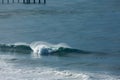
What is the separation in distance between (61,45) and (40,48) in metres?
2.27

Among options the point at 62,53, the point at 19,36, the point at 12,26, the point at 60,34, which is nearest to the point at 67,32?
the point at 60,34

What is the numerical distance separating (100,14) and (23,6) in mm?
17836

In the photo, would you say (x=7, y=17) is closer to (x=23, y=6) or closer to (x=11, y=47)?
(x=23, y=6)

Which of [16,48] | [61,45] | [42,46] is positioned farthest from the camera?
[61,45]

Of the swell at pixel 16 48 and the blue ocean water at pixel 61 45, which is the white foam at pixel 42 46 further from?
the swell at pixel 16 48

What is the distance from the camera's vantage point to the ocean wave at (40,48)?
3057cm

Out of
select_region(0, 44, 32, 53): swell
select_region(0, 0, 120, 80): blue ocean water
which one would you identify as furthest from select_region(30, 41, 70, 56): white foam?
select_region(0, 44, 32, 53): swell

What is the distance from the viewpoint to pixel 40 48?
31578 mm

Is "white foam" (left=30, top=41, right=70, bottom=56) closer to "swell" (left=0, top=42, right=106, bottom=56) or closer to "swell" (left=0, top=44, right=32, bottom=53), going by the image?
"swell" (left=0, top=42, right=106, bottom=56)

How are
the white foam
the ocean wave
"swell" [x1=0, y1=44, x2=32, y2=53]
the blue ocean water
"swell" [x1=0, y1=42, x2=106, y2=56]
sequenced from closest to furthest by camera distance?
the blue ocean water < "swell" [x1=0, y1=42, x2=106, y2=56] < the ocean wave < the white foam < "swell" [x1=0, y1=44, x2=32, y2=53]

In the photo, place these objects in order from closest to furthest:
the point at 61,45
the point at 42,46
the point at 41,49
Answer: the point at 41,49 < the point at 42,46 < the point at 61,45

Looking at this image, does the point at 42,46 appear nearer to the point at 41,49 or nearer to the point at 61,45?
the point at 41,49

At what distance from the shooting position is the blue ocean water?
2292 cm

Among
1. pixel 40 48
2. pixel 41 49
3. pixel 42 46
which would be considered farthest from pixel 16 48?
pixel 41 49
